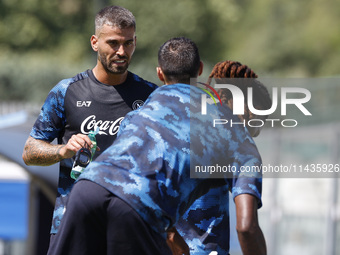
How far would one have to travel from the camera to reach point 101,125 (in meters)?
5.12

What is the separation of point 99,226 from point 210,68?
2878cm

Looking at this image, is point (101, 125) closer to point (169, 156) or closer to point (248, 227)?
point (169, 156)

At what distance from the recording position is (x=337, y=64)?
42344mm

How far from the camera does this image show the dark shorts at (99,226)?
12.5 feet

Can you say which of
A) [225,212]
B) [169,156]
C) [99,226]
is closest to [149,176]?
[169,156]

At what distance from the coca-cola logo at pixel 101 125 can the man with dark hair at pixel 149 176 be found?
37.8 inches

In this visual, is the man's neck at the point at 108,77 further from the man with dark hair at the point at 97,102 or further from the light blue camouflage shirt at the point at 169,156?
the light blue camouflage shirt at the point at 169,156

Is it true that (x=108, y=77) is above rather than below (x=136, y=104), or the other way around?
above

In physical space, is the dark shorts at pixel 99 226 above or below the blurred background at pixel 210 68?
below

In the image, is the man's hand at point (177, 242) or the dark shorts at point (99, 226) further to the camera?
the man's hand at point (177, 242)

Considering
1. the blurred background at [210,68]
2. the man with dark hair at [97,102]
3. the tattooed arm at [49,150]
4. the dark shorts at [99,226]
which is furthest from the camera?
the blurred background at [210,68]

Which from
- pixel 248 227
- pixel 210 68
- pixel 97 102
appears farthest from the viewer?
pixel 210 68

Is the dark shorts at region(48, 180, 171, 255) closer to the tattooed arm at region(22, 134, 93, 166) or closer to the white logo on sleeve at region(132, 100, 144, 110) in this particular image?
the tattooed arm at region(22, 134, 93, 166)

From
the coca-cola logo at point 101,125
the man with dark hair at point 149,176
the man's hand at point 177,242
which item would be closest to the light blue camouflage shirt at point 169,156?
the man with dark hair at point 149,176
